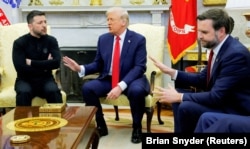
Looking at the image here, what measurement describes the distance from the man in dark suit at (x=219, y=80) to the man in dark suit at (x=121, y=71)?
65 centimetres

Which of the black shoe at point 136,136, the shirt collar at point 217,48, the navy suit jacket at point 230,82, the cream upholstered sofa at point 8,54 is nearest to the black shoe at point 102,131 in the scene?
the black shoe at point 136,136

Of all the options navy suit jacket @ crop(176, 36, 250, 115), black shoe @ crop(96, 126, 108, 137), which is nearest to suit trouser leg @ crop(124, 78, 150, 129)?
black shoe @ crop(96, 126, 108, 137)

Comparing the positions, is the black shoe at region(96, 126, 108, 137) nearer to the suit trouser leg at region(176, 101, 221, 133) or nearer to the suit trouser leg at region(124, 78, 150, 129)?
the suit trouser leg at region(124, 78, 150, 129)

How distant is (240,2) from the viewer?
297 centimetres

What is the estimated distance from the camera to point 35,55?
3.29 meters

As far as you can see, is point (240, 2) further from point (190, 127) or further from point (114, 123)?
point (114, 123)

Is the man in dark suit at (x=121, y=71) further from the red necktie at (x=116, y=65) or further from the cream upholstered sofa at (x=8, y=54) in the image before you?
the cream upholstered sofa at (x=8, y=54)

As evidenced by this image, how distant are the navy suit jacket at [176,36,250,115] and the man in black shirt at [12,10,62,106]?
1.38 metres

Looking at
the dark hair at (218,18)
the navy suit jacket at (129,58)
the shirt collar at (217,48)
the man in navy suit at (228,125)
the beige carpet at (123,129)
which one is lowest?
the beige carpet at (123,129)

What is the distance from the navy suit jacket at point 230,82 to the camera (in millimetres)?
2180

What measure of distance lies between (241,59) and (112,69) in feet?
4.48

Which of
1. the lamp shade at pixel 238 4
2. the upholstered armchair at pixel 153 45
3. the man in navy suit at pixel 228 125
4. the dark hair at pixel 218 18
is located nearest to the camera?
the man in navy suit at pixel 228 125

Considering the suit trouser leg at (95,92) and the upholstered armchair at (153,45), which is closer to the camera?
the suit trouser leg at (95,92)

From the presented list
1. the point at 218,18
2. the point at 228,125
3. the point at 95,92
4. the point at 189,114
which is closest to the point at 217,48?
the point at 218,18
